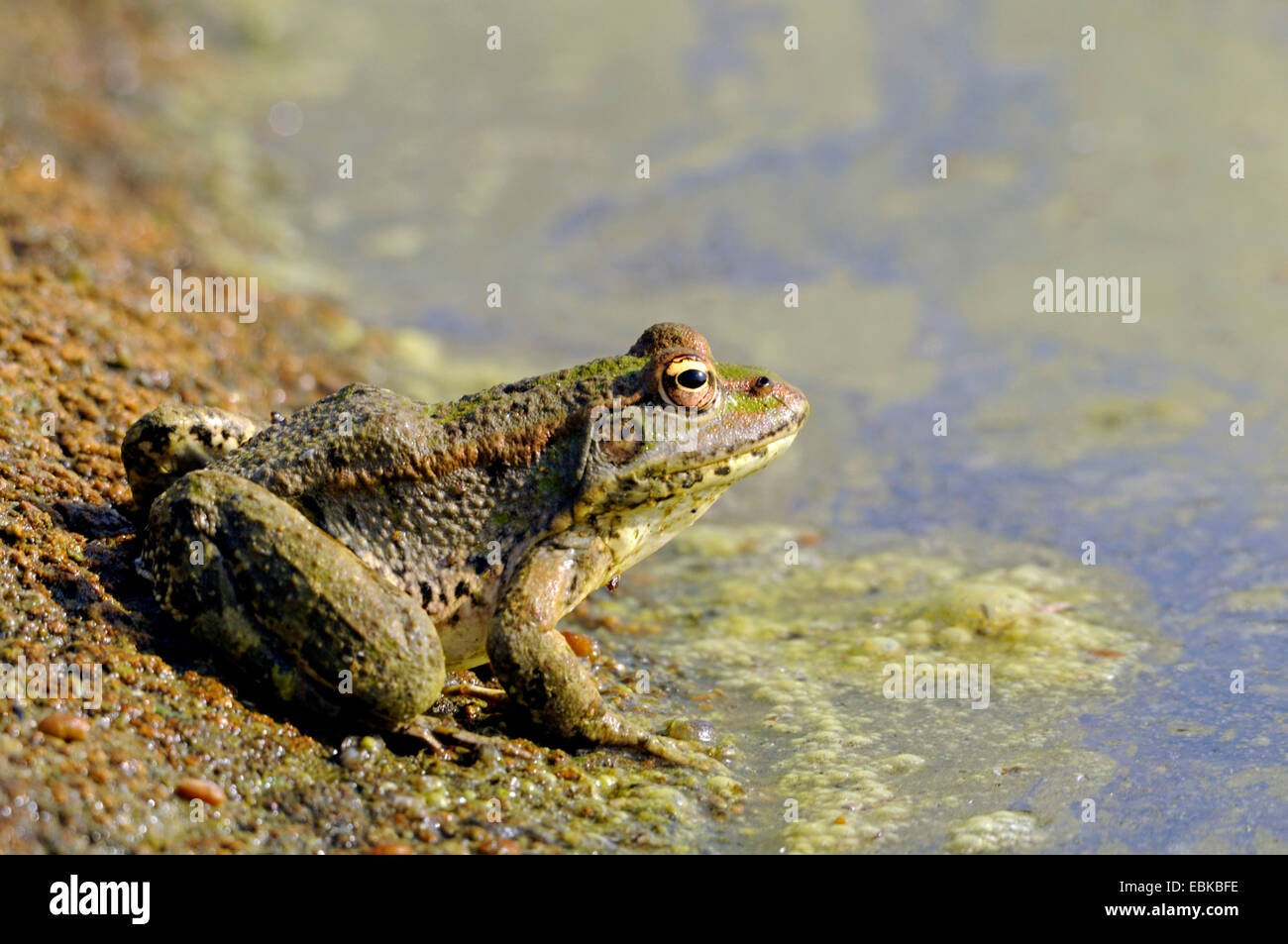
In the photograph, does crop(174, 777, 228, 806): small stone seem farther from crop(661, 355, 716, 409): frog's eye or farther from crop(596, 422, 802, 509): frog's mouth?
crop(661, 355, 716, 409): frog's eye

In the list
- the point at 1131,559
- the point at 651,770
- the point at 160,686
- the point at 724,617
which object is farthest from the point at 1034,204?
the point at 160,686

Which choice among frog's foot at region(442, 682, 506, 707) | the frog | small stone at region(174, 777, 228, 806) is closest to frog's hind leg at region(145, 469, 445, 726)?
the frog

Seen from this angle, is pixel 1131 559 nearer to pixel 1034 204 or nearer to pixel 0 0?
pixel 1034 204

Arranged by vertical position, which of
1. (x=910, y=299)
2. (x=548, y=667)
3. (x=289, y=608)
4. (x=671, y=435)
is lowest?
(x=548, y=667)

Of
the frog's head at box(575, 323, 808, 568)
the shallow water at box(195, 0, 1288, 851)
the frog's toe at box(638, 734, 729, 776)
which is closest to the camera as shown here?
the frog's toe at box(638, 734, 729, 776)

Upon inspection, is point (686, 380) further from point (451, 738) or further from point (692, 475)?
point (451, 738)

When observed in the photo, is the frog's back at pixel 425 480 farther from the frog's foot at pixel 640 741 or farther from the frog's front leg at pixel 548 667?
the frog's foot at pixel 640 741

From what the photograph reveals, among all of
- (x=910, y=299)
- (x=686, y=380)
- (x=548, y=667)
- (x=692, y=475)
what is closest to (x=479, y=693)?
(x=548, y=667)
